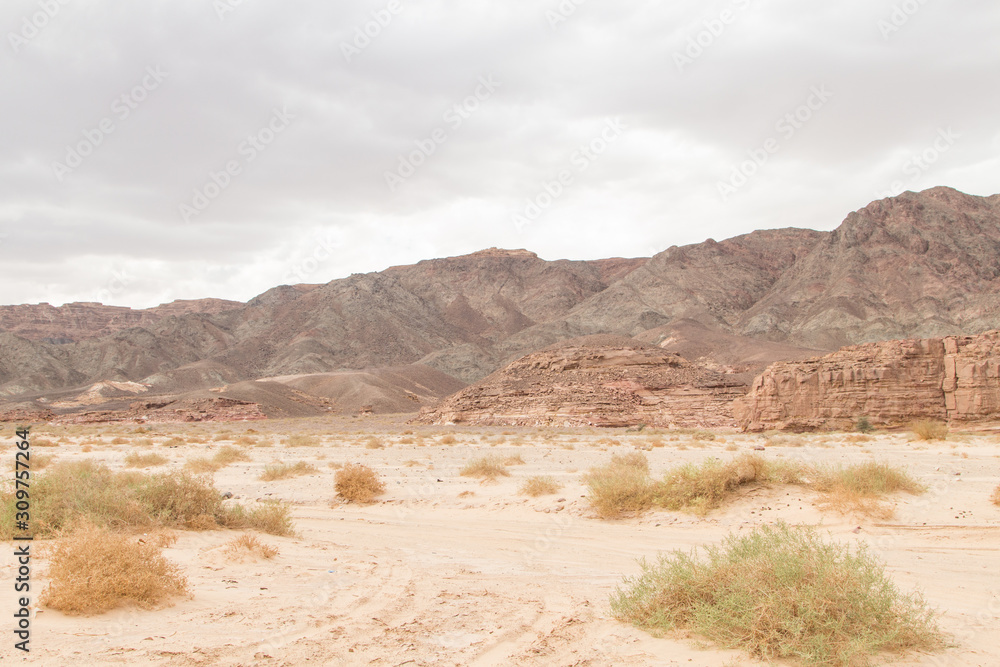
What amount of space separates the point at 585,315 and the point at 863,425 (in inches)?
3796

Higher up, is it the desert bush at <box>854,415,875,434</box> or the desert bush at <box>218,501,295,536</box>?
the desert bush at <box>218,501,295,536</box>

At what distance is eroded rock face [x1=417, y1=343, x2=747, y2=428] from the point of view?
45.5 m

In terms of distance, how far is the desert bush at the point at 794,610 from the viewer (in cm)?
458

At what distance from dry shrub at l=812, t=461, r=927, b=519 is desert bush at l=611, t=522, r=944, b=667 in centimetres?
426

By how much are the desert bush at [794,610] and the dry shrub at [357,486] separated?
8.82 metres

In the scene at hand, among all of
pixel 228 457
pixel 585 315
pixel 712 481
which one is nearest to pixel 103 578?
pixel 712 481

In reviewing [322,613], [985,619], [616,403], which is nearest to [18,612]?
[322,613]

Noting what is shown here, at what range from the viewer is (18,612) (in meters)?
5.07

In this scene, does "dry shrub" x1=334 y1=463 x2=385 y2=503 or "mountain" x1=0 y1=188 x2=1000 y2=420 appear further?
"mountain" x1=0 y1=188 x2=1000 y2=420

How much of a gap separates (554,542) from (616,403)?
126 feet

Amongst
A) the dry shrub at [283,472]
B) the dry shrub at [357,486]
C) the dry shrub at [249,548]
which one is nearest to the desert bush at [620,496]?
the dry shrub at [357,486]

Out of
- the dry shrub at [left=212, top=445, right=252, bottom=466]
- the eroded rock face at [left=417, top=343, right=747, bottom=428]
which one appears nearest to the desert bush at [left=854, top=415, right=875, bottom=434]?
the eroded rock face at [left=417, top=343, right=747, bottom=428]

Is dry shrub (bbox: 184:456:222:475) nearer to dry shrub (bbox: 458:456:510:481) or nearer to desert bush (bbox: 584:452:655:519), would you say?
dry shrub (bbox: 458:456:510:481)

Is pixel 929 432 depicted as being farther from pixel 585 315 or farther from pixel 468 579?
pixel 585 315
